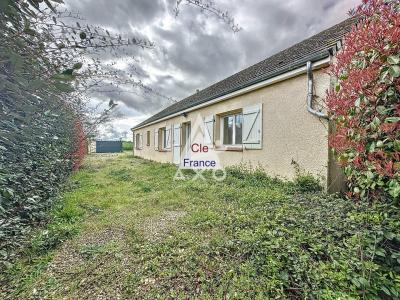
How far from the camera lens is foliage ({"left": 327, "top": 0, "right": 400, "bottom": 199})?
7.80ft

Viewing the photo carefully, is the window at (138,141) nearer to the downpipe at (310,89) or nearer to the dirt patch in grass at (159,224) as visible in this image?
the dirt patch in grass at (159,224)

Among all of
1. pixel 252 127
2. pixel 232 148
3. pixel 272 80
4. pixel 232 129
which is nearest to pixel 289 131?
pixel 252 127

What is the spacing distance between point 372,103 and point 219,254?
8.78ft

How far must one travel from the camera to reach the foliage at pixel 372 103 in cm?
238

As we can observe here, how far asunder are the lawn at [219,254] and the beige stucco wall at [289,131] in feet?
3.91

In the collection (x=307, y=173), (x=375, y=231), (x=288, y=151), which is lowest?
(x=375, y=231)

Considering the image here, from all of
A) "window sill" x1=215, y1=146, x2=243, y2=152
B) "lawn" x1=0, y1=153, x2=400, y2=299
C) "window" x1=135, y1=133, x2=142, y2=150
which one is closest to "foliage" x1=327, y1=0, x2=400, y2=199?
"lawn" x1=0, y1=153, x2=400, y2=299

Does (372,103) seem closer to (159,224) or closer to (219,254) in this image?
(219,254)

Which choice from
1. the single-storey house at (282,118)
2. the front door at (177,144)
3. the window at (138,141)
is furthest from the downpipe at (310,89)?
the window at (138,141)

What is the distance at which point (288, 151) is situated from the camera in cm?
514

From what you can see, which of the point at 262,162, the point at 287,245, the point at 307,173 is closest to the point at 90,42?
the point at 287,245

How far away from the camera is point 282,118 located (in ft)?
17.4

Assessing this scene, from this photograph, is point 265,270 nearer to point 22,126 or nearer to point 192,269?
point 192,269

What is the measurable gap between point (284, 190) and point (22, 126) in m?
4.52
